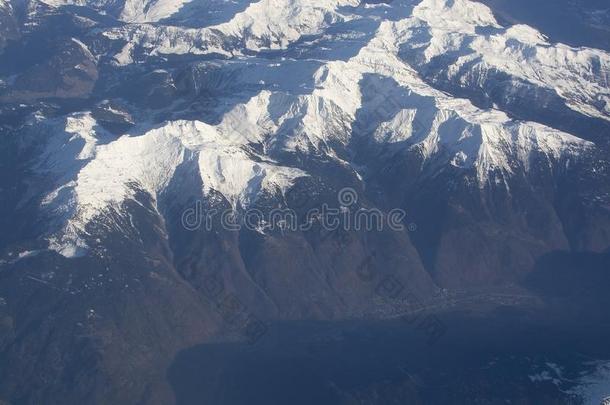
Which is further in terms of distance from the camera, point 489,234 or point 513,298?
point 489,234

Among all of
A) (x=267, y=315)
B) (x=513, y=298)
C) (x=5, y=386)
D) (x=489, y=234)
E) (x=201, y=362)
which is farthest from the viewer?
(x=489, y=234)

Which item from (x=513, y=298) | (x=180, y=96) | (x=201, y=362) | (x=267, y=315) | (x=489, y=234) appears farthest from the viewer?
(x=180, y=96)

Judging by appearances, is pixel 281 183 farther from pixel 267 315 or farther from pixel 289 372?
pixel 289 372

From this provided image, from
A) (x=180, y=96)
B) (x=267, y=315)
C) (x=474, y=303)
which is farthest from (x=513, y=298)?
(x=180, y=96)

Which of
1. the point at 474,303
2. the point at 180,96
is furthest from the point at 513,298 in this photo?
the point at 180,96

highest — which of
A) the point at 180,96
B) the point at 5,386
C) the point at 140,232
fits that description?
the point at 180,96

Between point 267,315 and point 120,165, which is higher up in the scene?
point 120,165

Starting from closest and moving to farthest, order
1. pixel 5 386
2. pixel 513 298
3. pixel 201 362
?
1. pixel 5 386
2. pixel 201 362
3. pixel 513 298

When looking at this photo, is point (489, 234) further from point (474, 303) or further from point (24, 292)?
point (24, 292)

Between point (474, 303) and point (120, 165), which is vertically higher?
point (120, 165)
